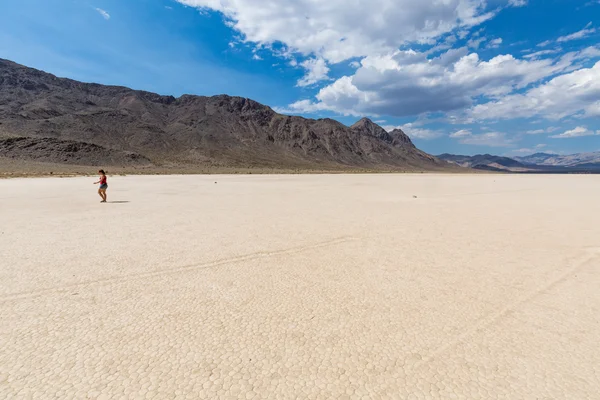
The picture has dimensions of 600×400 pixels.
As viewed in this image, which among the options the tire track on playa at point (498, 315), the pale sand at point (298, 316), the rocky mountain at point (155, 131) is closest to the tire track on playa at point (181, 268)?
→ the pale sand at point (298, 316)

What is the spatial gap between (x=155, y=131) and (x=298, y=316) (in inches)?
5338

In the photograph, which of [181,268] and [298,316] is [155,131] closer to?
[181,268]

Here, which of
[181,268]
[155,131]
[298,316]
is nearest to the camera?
[298,316]

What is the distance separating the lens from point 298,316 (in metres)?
4.24

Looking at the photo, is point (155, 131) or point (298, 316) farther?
point (155, 131)

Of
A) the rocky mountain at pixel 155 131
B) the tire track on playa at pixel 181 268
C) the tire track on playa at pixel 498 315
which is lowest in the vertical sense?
the tire track on playa at pixel 181 268

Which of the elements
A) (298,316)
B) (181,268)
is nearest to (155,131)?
(181,268)

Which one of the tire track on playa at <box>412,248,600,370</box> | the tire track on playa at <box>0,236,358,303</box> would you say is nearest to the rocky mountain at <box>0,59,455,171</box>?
the tire track on playa at <box>0,236,358,303</box>

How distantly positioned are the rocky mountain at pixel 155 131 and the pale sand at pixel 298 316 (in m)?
88.9

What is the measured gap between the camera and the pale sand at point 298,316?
302 cm

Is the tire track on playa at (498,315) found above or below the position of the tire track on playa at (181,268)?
above

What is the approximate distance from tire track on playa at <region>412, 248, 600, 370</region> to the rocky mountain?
93.8 meters

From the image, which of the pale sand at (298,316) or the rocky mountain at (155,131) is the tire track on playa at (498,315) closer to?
the pale sand at (298,316)

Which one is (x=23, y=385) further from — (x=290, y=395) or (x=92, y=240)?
(x=92, y=240)
